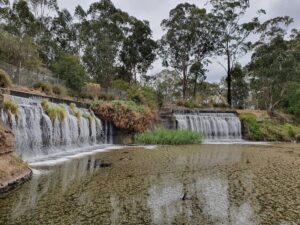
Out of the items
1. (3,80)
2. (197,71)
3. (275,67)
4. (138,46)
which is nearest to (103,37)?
(138,46)

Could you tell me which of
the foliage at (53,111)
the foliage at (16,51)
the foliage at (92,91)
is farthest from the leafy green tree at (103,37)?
the foliage at (53,111)

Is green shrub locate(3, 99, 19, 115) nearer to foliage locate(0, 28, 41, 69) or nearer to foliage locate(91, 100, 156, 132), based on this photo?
foliage locate(91, 100, 156, 132)

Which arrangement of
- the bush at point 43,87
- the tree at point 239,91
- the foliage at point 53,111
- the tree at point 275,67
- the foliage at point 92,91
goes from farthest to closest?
the tree at point 239,91, the tree at point 275,67, the foliage at point 92,91, the bush at point 43,87, the foliage at point 53,111

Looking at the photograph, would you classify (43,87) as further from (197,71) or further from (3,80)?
(197,71)

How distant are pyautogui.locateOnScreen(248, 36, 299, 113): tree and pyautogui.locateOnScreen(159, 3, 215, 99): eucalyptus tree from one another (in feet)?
19.7

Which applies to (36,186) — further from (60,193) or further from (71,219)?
(71,219)

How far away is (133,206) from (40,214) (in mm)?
1592

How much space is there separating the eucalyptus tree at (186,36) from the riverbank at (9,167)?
32988mm

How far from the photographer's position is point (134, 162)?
1129 cm

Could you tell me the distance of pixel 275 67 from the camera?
3616cm

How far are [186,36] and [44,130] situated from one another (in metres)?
29.7

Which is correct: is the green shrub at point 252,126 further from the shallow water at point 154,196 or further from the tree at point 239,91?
the tree at point 239,91

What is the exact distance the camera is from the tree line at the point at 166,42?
1458 inches

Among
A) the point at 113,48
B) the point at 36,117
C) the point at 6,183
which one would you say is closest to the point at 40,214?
the point at 6,183
